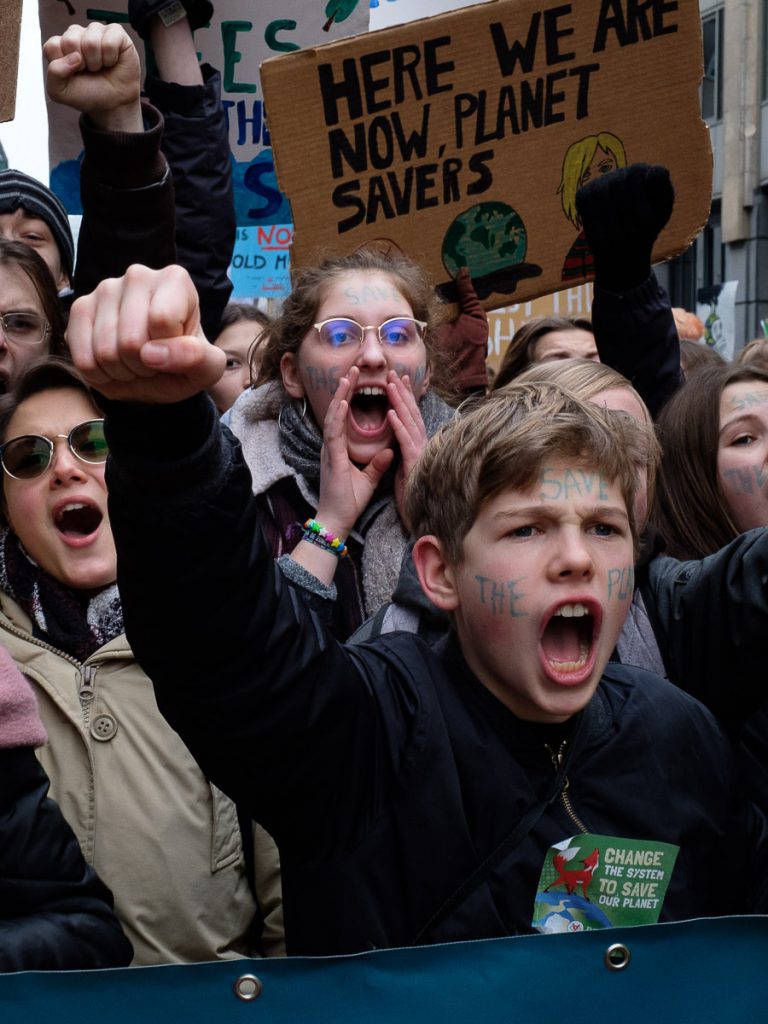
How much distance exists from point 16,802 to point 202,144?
1.95 m

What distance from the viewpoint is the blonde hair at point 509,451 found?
1830 mm

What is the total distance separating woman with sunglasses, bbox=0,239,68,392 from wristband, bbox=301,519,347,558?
72cm

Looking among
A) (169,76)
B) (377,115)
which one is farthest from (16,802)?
(377,115)

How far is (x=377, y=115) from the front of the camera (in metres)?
3.52

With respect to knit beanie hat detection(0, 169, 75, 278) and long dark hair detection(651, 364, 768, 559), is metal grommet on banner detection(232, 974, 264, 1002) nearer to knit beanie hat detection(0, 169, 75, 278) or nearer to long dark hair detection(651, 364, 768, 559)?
long dark hair detection(651, 364, 768, 559)

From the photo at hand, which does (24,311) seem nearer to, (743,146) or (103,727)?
(103,727)

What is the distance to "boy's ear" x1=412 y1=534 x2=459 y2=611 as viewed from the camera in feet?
6.20

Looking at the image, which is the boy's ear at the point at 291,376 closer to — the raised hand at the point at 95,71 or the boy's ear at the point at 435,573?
the raised hand at the point at 95,71

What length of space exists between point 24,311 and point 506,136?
1405 mm

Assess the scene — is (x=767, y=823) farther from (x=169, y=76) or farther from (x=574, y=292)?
(x=574, y=292)

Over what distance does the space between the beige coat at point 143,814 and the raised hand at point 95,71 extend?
3.64 feet

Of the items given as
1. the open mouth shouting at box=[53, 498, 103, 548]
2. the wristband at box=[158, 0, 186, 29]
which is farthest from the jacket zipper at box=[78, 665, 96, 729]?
the wristband at box=[158, 0, 186, 29]

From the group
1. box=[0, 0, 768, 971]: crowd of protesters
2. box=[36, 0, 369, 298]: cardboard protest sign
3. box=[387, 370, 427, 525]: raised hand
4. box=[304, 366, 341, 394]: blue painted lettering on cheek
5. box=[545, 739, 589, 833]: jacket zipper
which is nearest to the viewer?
box=[0, 0, 768, 971]: crowd of protesters

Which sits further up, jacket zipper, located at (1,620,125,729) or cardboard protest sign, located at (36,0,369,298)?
cardboard protest sign, located at (36,0,369,298)
